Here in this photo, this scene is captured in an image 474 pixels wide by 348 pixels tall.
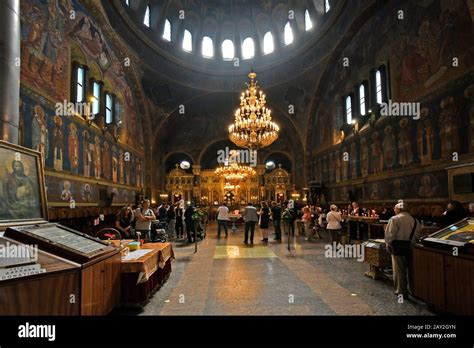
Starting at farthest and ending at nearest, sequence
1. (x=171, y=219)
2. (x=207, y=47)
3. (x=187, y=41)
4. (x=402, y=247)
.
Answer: (x=207, y=47) → (x=187, y=41) → (x=171, y=219) → (x=402, y=247)

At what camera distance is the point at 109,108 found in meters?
Result: 14.8

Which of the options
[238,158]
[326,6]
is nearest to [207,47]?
[326,6]

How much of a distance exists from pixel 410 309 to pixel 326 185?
15.5 m

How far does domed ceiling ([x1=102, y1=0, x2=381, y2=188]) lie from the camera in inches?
691

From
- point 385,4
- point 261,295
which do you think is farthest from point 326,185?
point 261,295

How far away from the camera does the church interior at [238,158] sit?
3453 millimetres

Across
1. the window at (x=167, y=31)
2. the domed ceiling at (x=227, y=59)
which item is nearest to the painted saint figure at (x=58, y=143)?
the domed ceiling at (x=227, y=59)

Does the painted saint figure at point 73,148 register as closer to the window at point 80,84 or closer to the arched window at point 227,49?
the window at point 80,84

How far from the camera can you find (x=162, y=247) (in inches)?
201

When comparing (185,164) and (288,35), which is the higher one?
(288,35)

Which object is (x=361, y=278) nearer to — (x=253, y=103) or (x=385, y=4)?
(x=253, y=103)

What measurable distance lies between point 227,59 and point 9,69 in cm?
1934

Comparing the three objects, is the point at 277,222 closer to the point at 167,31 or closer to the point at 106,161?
A: the point at 106,161

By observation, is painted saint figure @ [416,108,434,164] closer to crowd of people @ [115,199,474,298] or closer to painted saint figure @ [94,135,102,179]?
crowd of people @ [115,199,474,298]
